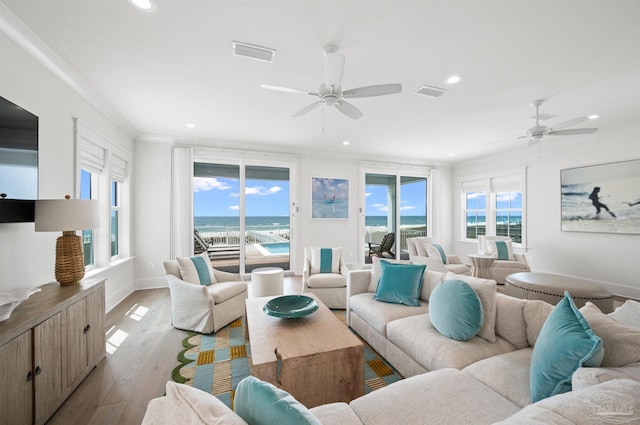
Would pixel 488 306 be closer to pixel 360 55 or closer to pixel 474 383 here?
pixel 474 383

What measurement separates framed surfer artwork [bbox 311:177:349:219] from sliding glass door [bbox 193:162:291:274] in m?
0.61

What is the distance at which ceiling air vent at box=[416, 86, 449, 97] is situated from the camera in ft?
9.47

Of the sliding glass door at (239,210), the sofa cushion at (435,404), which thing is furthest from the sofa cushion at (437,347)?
the sliding glass door at (239,210)

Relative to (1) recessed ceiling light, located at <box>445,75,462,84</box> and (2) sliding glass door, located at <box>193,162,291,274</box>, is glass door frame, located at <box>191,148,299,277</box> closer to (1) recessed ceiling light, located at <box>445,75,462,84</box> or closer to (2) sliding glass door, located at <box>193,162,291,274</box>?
(2) sliding glass door, located at <box>193,162,291,274</box>

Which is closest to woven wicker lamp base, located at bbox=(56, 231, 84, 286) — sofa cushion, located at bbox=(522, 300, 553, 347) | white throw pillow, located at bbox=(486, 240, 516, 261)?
sofa cushion, located at bbox=(522, 300, 553, 347)

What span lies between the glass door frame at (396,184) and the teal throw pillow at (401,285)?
3.48m

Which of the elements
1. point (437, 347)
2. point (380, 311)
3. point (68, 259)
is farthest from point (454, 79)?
point (68, 259)

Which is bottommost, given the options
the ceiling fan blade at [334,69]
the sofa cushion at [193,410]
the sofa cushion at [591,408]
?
the sofa cushion at [591,408]

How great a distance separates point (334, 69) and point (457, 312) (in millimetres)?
2041

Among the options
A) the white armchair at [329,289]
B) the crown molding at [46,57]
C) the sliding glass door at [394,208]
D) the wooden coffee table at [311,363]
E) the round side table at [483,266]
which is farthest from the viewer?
the sliding glass door at [394,208]

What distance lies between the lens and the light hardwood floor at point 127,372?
1.70 metres

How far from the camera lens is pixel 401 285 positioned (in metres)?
2.52

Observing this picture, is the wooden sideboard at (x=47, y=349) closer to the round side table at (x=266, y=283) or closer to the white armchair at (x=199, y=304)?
the white armchair at (x=199, y=304)

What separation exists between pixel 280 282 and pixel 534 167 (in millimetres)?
5584
